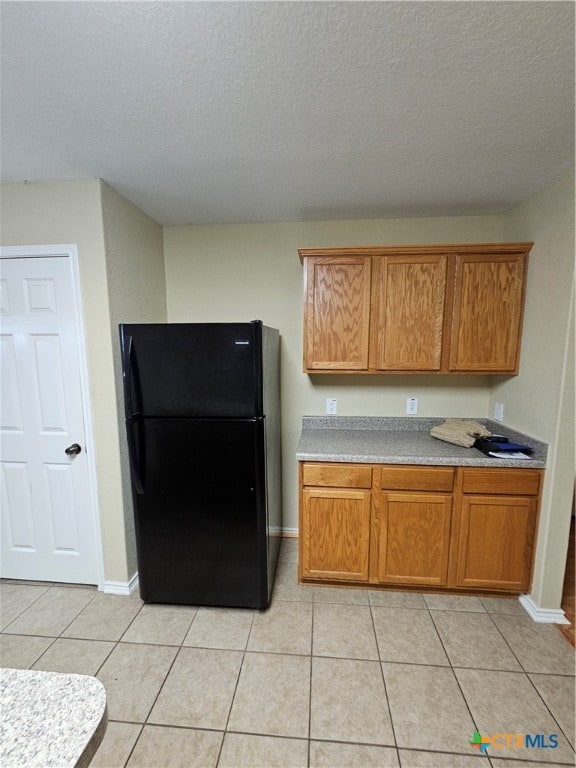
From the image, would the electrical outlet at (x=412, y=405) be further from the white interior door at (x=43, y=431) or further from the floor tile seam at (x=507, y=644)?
the white interior door at (x=43, y=431)

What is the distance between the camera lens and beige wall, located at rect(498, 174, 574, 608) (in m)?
1.74

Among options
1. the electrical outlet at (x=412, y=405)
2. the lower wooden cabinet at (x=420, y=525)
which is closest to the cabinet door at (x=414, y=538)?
the lower wooden cabinet at (x=420, y=525)

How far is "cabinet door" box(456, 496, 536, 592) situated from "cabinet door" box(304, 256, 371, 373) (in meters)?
1.13

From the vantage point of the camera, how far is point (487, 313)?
214cm

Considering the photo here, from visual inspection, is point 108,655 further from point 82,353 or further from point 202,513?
point 82,353

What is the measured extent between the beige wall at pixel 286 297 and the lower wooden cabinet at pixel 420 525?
0.68 metres

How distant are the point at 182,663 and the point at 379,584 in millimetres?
1228

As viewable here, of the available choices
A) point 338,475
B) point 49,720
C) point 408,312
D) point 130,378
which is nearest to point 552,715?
point 338,475

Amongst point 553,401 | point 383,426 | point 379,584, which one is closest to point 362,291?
point 383,426

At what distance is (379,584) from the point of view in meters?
2.15

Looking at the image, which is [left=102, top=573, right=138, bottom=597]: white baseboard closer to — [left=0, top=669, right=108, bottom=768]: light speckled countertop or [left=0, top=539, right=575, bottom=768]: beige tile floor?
[left=0, top=539, right=575, bottom=768]: beige tile floor

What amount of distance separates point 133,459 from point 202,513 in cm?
50

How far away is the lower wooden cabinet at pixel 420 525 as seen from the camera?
6.42 ft

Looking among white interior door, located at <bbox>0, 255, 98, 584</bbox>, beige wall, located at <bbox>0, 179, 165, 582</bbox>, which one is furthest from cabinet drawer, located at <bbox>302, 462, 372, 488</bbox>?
white interior door, located at <bbox>0, 255, 98, 584</bbox>
